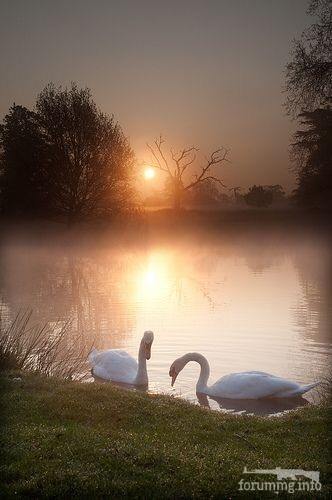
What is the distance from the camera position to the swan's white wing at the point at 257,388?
12.1 m

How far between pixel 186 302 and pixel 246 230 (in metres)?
66.2

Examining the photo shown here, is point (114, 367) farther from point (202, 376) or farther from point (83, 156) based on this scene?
point (83, 156)

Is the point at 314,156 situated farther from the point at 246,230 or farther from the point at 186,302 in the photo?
the point at 246,230

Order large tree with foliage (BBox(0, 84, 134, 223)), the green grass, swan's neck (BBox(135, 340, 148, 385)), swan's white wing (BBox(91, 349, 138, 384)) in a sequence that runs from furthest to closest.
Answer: large tree with foliage (BBox(0, 84, 134, 223)) < swan's white wing (BBox(91, 349, 138, 384)) < swan's neck (BBox(135, 340, 148, 385)) < the green grass

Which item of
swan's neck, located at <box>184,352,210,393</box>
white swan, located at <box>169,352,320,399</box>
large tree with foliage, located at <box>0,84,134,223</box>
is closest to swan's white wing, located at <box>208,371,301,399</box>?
white swan, located at <box>169,352,320,399</box>

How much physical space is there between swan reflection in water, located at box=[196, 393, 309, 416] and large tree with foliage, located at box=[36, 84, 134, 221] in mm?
43613

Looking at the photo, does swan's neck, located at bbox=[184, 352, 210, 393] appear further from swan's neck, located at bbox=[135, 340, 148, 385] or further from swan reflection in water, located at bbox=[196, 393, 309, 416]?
swan's neck, located at bbox=[135, 340, 148, 385]

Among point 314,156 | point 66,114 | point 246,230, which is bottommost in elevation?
point 246,230

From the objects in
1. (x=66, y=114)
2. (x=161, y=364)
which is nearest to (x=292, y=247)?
(x=66, y=114)

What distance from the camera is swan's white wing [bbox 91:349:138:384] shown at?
13.7 metres

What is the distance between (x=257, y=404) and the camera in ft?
40.4

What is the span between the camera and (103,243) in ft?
195

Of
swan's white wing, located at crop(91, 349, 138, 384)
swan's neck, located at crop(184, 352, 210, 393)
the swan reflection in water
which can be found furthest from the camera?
swan's white wing, located at crop(91, 349, 138, 384)

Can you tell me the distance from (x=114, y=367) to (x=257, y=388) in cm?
337
